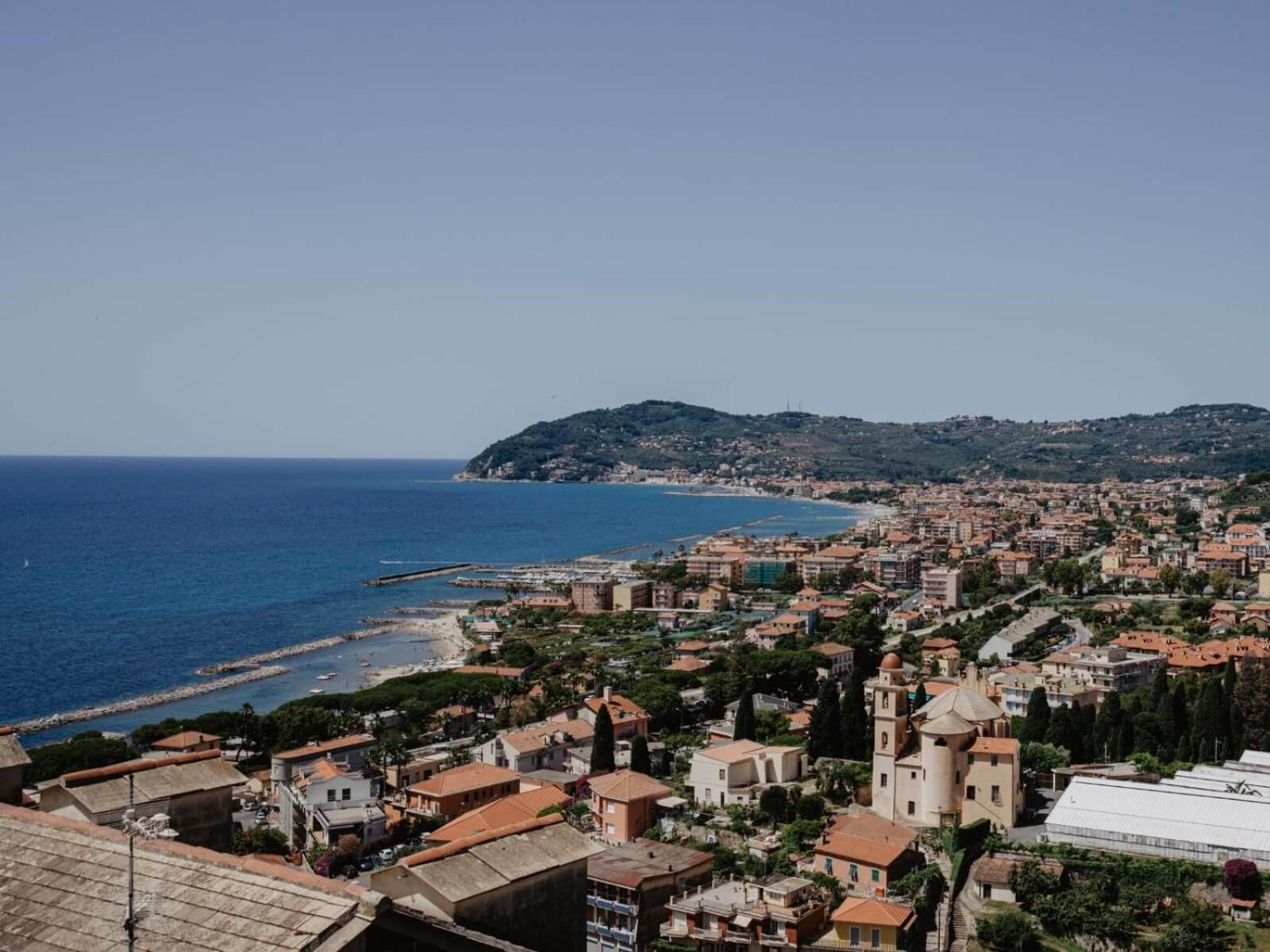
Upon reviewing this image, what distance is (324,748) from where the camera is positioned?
84.2 ft

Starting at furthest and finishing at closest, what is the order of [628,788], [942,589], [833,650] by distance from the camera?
1. [942,589]
2. [833,650]
3. [628,788]

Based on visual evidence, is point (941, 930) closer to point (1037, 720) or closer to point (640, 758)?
point (640, 758)

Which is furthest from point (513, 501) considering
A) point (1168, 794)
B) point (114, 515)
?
point (1168, 794)

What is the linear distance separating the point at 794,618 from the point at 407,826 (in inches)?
1181

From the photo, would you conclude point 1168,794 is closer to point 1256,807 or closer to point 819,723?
point 1256,807

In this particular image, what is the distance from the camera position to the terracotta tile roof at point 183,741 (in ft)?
88.6

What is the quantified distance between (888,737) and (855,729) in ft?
10.8

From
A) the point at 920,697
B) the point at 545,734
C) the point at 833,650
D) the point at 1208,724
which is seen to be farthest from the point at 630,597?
the point at 1208,724

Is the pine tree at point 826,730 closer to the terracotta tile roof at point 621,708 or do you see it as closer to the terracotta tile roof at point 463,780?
the terracotta tile roof at point 621,708

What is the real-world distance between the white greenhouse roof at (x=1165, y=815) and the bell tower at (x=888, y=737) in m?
2.95

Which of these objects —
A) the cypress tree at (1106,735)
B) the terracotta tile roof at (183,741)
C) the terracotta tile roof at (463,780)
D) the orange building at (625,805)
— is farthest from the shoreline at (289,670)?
the cypress tree at (1106,735)

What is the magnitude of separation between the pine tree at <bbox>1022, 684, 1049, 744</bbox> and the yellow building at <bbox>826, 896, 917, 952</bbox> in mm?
11389

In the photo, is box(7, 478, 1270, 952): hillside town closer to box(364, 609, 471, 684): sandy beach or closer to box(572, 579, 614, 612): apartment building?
box(364, 609, 471, 684): sandy beach

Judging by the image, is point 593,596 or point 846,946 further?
point 593,596
